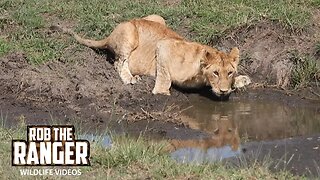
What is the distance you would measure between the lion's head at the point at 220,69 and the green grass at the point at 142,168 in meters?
3.20

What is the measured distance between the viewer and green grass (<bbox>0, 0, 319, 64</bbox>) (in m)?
12.6

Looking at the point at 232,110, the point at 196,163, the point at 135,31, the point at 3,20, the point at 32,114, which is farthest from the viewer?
the point at 3,20

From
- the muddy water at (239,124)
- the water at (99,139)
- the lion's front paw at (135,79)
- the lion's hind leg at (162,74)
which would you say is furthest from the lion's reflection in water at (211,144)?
the lion's front paw at (135,79)

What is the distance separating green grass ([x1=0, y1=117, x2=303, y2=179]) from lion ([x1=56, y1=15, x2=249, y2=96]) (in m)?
3.32

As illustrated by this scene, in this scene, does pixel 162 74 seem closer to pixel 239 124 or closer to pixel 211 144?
pixel 239 124

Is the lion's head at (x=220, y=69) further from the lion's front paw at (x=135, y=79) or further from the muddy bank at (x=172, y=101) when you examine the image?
the lion's front paw at (x=135, y=79)

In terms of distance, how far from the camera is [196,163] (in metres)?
7.60

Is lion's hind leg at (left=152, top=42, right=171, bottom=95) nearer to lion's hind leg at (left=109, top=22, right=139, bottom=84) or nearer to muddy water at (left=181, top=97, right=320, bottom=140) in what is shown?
muddy water at (left=181, top=97, right=320, bottom=140)

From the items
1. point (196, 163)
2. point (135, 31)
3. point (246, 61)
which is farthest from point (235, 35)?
point (196, 163)

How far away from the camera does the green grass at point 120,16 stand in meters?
12.6

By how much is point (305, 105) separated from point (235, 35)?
2.04m

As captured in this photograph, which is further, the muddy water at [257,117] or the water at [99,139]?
the muddy water at [257,117]

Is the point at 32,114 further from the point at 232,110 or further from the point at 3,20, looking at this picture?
the point at 3,20

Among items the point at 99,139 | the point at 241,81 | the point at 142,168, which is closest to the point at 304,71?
the point at 241,81
